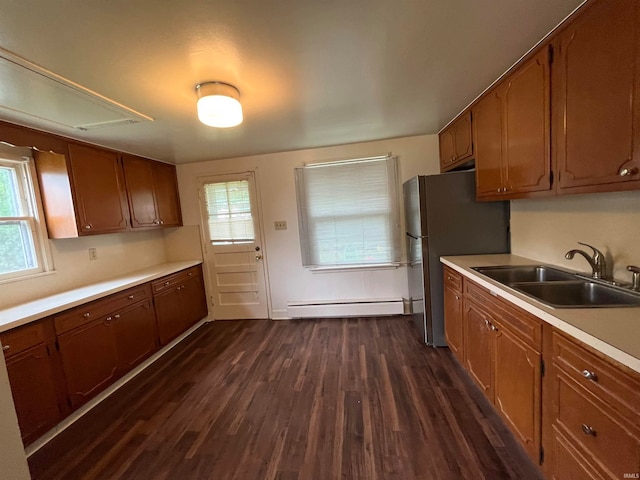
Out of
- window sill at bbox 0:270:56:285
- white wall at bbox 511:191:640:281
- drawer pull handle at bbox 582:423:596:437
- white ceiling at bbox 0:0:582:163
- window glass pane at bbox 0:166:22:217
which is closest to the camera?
drawer pull handle at bbox 582:423:596:437

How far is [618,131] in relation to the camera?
1094 mm

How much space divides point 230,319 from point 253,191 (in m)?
1.86

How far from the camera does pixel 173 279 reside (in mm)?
3137

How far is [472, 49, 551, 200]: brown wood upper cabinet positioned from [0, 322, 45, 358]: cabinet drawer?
10.8 feet

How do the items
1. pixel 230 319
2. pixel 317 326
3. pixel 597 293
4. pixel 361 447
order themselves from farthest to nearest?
pixel 230 319, pixel 317 326, pixel 361 447, pixel 597 293

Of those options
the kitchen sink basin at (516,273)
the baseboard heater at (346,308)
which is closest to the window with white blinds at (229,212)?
the baseboard heater at (346,308)

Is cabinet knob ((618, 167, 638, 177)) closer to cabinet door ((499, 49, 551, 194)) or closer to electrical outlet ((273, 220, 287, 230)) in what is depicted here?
cabinet door ((499, 49, 551, 194))

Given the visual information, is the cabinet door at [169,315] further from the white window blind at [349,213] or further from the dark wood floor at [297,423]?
the white window blind at [349,213]

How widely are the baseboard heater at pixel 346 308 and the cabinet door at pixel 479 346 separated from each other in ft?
4.47

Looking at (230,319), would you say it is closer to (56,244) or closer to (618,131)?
(56,244)

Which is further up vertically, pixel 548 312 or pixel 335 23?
pixel 335 23

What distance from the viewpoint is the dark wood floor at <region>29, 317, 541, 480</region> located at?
1487 millimetres

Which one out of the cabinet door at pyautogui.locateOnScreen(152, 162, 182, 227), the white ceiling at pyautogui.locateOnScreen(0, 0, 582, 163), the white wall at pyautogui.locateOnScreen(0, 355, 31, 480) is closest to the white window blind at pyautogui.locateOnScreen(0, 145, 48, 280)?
the white ceiling at pyautogui.locateOnScreen(0, 0, 582, 163)

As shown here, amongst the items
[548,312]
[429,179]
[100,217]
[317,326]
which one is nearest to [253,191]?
[100,217]
